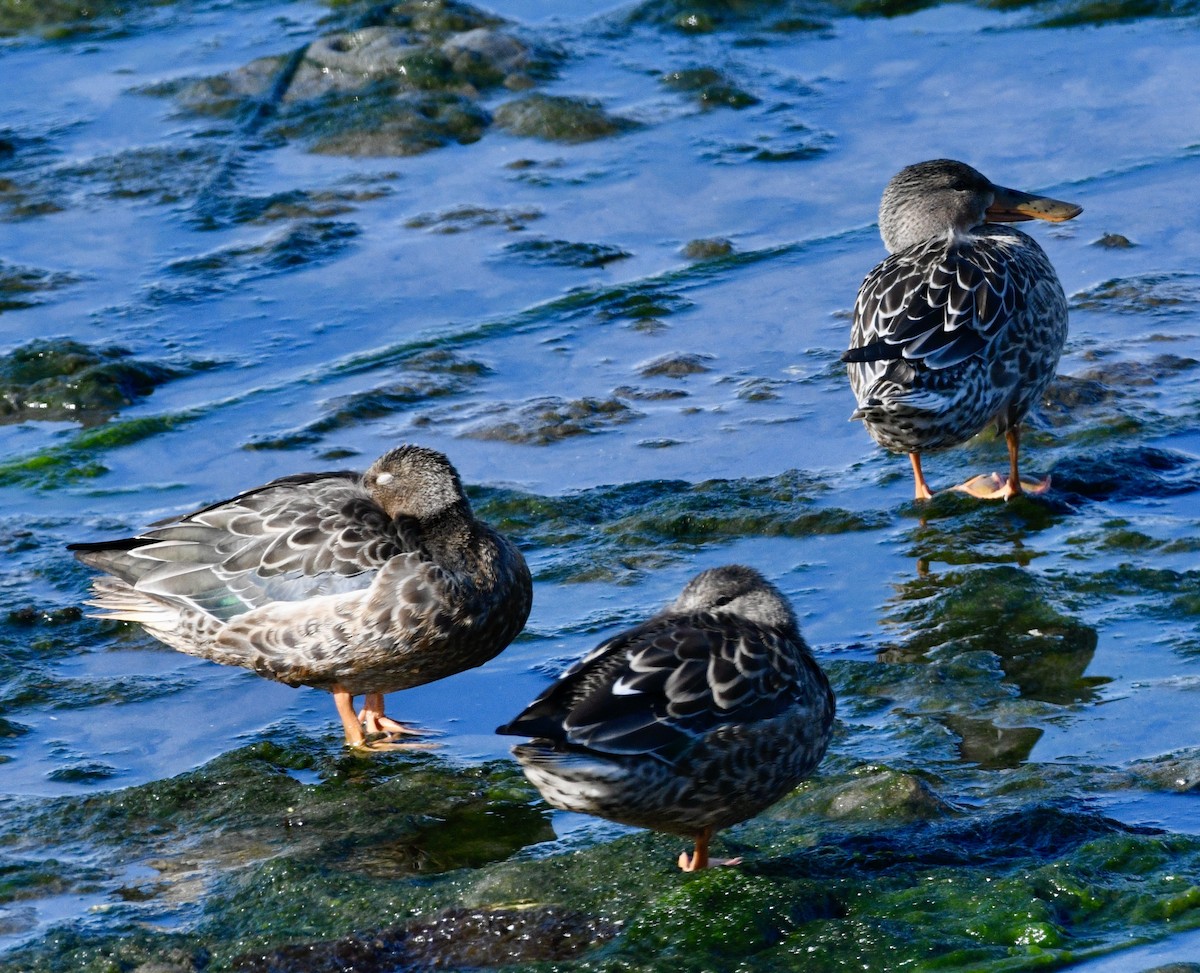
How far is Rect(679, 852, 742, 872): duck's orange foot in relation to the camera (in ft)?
16.0

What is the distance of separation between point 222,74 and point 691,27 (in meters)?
3.55

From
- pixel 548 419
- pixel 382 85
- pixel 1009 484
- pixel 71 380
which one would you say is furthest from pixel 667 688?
pixel 382 85

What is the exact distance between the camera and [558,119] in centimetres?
1193

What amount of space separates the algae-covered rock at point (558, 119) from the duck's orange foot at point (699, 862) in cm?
760

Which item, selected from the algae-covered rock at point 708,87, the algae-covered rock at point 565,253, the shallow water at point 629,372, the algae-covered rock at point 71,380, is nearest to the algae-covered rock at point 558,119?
the shallow water at point 629,372

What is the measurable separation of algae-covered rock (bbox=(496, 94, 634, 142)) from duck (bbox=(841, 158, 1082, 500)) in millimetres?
4073

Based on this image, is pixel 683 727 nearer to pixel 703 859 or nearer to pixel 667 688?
pixel 667 688

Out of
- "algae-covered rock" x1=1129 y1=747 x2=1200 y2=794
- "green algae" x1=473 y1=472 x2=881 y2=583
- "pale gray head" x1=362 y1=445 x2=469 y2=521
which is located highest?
"pale gray head" x1=362 y1=445 x2=469 y2=521

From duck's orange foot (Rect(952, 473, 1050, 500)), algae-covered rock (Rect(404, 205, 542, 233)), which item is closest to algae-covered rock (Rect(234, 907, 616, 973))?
duck's orange foot (Rect(952, 473, 1050, 500))

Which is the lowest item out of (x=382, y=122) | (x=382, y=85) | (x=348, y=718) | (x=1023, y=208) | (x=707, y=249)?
(x=348, y=718)

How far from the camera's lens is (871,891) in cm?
475

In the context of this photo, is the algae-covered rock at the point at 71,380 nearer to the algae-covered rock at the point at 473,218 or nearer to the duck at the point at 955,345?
the algae-covered rock at the point at 473,218

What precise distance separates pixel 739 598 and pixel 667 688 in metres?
0.60

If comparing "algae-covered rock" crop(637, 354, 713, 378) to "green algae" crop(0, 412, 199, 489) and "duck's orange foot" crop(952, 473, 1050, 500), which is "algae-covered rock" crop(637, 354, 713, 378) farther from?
"green algae" crop(0, 412, 199, 489)
